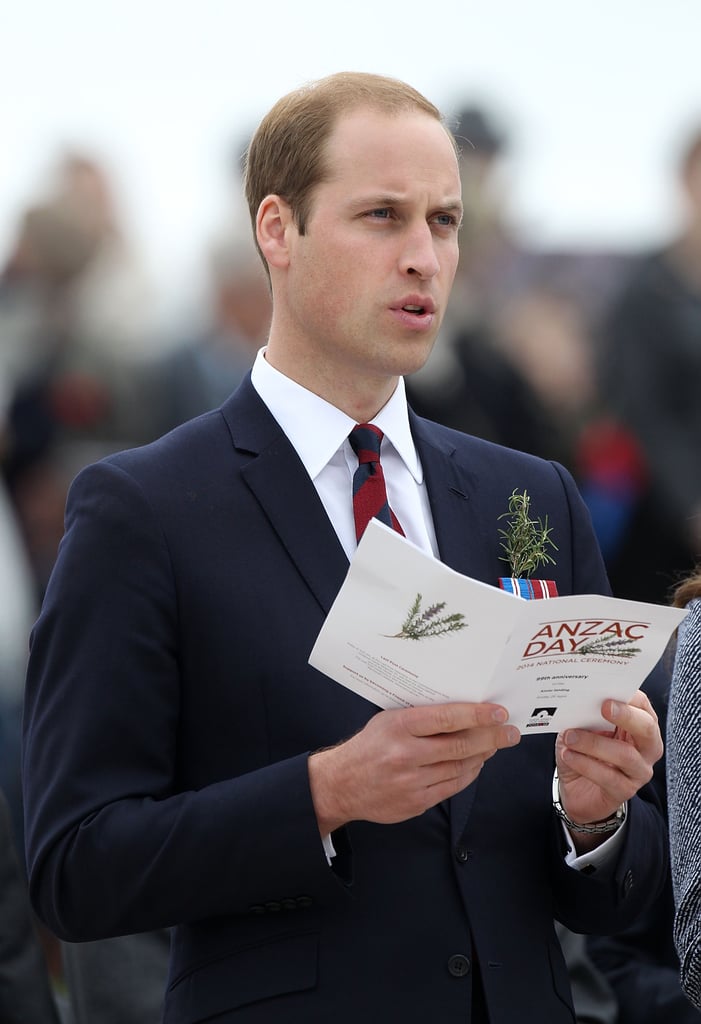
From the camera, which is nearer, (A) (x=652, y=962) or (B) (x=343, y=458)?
(B) (x=343, y=458)

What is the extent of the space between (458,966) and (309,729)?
17.2 inches

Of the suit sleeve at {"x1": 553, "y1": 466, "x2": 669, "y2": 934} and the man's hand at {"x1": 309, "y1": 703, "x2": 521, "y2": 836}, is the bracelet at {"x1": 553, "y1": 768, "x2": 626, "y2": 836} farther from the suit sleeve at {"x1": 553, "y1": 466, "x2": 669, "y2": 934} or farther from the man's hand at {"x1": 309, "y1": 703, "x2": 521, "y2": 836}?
the man's hand at {"x1": 309, "y1": 703, "x2": 521, "y2": 836}

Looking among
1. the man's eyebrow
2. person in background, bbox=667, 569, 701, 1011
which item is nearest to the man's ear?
the man's eyebrow

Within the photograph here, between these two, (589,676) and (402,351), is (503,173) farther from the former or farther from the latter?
(589,676)

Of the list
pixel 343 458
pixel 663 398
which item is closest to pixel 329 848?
pixel 343 458

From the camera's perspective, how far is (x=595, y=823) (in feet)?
9.25

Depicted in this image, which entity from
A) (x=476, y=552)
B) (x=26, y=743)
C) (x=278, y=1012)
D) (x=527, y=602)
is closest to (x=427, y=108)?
(x=476, y=552)

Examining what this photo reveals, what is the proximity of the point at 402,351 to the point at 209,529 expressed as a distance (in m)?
0.45

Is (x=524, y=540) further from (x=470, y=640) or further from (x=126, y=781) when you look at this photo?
(x=126, y=781)

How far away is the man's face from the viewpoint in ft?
9.23

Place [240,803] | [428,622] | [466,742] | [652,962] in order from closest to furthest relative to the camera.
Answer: [428,622] → [466,742] → [240,803] → [652,962]

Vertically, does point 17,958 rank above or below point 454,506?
below

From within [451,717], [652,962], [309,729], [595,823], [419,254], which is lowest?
[652,962]

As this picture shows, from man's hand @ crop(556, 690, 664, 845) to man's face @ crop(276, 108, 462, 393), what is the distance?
0.69m
